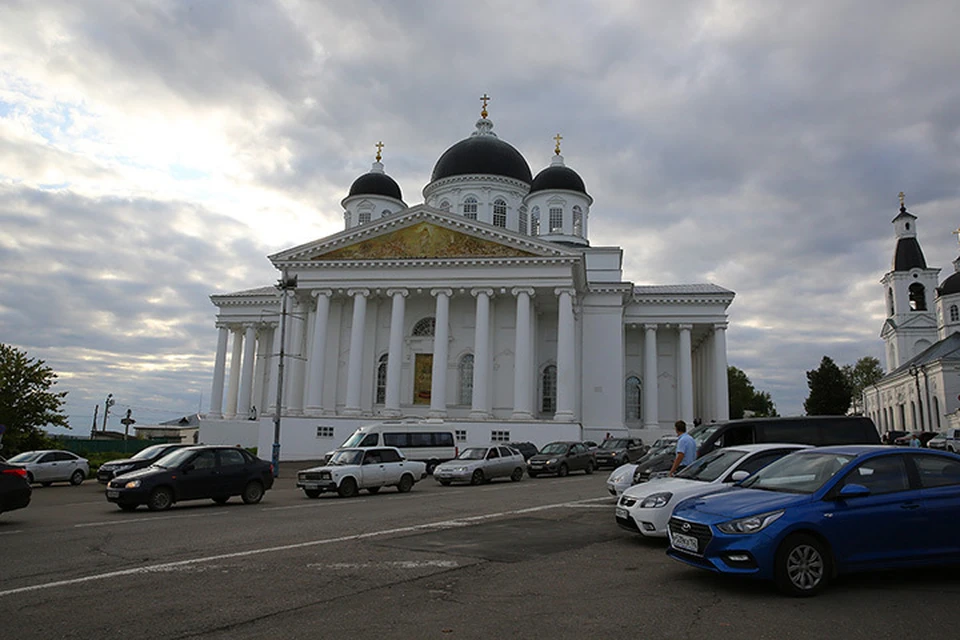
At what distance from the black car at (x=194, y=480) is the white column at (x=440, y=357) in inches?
843

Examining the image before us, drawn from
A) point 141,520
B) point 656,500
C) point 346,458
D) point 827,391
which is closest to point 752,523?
point 656,500

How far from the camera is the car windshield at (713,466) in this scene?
418 inches

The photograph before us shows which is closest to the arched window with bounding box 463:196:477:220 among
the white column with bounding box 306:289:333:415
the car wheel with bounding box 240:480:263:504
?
the white column with bounding box 306:289:333:415

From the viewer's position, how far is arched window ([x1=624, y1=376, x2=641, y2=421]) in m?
50.4

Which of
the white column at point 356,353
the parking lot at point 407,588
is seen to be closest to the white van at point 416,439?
the white column at point 356,353

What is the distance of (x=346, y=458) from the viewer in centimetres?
2091

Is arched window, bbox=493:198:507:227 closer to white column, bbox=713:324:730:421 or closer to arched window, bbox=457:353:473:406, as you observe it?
arched window, bbox=457:353:473:406

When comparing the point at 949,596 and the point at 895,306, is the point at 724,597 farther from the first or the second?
the point at 895,306

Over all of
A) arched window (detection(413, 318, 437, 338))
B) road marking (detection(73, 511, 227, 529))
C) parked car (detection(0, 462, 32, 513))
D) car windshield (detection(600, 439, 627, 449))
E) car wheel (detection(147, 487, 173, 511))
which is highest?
arched window (detection(413, 318, 437, 338))

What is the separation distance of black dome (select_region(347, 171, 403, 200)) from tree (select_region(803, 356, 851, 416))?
5452cm

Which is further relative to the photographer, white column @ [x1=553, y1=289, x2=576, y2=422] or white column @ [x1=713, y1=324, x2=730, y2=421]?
white column @ [x1=713, y1=324, x2=730, y2=421]

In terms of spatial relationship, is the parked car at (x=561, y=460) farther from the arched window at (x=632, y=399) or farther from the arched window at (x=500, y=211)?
the arched window at (x=500, y=211)

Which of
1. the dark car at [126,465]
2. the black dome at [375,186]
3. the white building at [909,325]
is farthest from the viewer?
the white building at [909,325]

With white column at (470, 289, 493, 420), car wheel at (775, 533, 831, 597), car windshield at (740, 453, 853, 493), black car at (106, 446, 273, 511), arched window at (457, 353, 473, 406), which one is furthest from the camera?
arched window at (457, 353, 473, 406)
